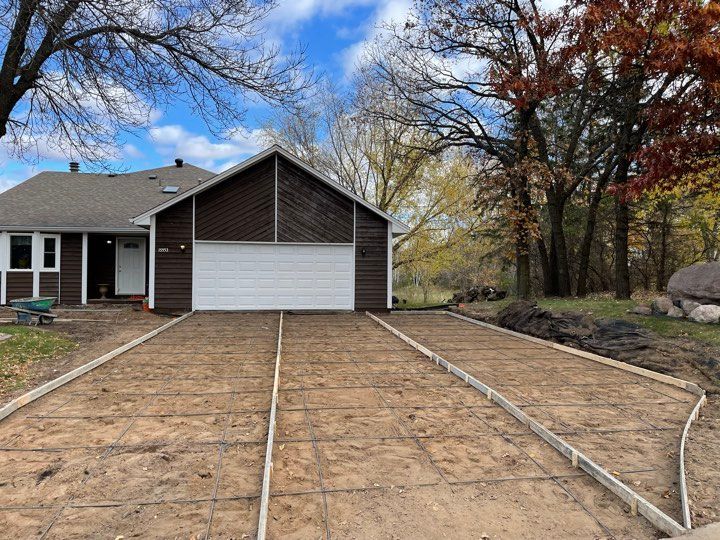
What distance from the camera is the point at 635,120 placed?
44.8 ft

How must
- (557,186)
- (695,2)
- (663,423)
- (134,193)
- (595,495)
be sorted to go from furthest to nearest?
1. (134,193)
2. (557,186)
3. (695,2)
4. (663,423)
5. (595,495)

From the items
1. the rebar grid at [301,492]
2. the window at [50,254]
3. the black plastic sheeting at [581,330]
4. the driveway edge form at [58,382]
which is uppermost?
the window at [50,254]

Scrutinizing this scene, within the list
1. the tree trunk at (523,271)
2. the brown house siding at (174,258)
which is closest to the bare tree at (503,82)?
the tree trunk at (523,271)

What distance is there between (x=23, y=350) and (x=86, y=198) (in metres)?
10.7

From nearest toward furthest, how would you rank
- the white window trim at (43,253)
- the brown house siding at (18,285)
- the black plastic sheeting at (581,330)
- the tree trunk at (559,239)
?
the black plastic sheeting at (581,330)
the brown house siding at (18,285)
the white window trim at (43,253)
the tree trunk at (559,239)

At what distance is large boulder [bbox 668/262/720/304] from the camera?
913 centimetres

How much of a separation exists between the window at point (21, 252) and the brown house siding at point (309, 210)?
27.4 feet

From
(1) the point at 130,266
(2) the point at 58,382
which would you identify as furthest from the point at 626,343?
(1) the point at 130,266

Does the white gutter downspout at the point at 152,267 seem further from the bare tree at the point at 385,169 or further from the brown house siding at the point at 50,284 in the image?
the bare tree at the point at 385,169

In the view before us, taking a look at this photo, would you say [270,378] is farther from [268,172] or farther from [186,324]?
[268,172]

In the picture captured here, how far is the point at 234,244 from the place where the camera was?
45.9ft

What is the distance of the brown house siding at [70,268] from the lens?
14.9 m

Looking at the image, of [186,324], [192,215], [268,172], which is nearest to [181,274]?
[192,215]

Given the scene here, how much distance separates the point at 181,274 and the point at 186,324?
275 centimetres
